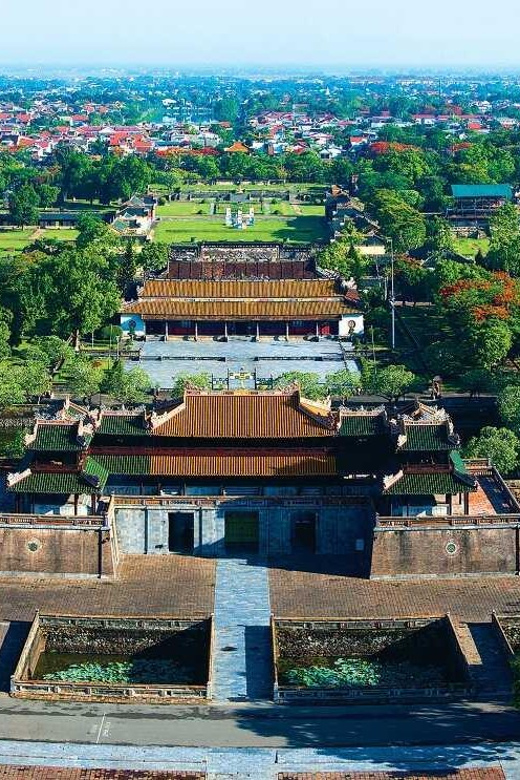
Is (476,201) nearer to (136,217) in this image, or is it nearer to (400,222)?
(400,222)

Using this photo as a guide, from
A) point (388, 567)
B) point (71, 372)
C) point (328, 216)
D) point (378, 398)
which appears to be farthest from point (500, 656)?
point (328, 216)

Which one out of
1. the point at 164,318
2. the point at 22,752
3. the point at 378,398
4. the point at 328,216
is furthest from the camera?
the point at 328,216

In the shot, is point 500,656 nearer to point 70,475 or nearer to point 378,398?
point 70,475

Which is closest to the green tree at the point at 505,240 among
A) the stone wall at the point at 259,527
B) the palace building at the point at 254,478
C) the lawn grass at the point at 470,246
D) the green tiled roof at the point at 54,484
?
the lawn grass at the point at 470,246

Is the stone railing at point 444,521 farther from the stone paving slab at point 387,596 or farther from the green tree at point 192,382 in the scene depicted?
the green tree at point 192,382

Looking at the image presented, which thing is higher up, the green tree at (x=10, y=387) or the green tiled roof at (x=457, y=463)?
the green tiled roof at (x=457, y=463)

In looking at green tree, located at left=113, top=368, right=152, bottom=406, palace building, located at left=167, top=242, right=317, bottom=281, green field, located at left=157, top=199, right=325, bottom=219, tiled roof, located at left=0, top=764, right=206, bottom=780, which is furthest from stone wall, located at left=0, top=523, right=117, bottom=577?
green field, located at left=157, top=199, right=325, bottom=219

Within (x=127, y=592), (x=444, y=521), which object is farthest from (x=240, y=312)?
(x=127, y=592)

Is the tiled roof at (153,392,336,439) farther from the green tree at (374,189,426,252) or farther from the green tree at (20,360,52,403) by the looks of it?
the green tree at (374,189,426,252)
